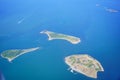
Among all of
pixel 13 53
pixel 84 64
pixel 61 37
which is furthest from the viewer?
pixel 61 37

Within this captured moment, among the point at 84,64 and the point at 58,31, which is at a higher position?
the point at 58,31

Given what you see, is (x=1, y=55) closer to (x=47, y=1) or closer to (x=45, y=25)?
(x=45, y=25)

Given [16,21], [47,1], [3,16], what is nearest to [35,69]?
[16,21]

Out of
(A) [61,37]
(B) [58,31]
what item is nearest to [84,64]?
(A) [61,37]

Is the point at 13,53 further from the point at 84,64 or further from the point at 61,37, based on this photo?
the point at 84,64

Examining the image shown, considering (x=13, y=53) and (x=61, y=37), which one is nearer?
(x=13, y=53)

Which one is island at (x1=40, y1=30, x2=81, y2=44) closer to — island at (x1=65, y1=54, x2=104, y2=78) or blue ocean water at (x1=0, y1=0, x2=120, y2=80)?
blue ocean water at (x1=0, y1=0, x2=120, y2=80)

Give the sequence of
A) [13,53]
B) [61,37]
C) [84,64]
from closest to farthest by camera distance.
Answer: [84,64], [13,53], [61,37]
